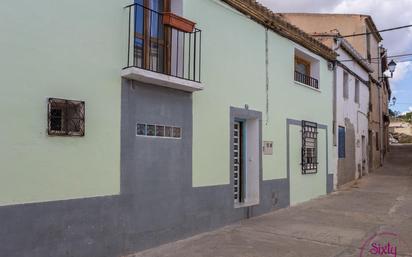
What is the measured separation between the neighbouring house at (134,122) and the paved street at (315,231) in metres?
0.37

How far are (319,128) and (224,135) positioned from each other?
17.6 ft

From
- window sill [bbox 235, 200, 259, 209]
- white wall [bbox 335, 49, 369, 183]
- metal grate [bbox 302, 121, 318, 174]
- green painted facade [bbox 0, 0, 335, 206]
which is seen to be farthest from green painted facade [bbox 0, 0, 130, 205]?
white wall [bbox 335, 49, 369, 183]

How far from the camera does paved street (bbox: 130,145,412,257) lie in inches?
260

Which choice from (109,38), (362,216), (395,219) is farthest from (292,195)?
(109,38)

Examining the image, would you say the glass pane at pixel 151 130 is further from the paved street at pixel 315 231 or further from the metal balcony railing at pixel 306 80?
the metal balcony railing at pixel 306 80

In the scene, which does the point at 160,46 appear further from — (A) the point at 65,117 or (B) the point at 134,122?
(A) the point at 65,117

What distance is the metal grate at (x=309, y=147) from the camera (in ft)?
37.8

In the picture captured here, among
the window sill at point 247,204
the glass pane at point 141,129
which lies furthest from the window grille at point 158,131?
the window sill at point 247,204

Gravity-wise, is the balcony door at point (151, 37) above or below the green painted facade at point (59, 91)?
above

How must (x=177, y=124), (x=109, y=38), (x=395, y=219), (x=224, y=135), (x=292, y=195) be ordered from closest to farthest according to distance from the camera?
1. (x=109, y=38)
2. (x=177, y=124)
3. (x=224, y=135)
4. (x=395, y=219)
5. (x=292, y=195)

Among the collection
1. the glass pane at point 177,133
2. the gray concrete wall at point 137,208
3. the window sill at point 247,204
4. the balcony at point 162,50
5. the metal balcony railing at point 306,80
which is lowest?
the window sill at point 247,204

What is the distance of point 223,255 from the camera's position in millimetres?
6309

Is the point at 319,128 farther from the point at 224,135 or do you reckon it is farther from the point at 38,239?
the point at 38,239

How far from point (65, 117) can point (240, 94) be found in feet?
14.0
